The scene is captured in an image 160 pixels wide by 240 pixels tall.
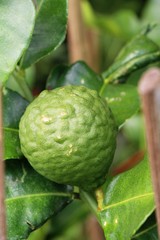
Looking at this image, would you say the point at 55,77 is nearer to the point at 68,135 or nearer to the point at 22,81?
the point at 22,81

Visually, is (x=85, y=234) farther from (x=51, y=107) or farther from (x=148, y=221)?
(x=51, y=107)

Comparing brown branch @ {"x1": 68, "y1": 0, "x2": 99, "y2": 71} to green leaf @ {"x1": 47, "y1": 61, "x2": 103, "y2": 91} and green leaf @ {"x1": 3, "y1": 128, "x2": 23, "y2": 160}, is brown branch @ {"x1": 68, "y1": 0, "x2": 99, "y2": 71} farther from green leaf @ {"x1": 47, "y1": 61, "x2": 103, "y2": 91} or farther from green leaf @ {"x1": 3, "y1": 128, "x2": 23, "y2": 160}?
green leaf @ {"x1": 3, "y1": 128, "x2": 23, "y2": 160}

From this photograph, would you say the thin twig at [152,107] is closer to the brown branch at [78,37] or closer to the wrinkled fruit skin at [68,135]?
the wrinkled fruit skin at [68,135]

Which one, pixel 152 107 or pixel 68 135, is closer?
pixel 152 107

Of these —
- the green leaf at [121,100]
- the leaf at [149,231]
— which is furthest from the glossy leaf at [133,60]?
the leaf at [149,231]

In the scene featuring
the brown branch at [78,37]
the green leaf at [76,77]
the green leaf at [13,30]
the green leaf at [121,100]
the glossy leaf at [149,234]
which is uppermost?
the green leaf at [13,30]

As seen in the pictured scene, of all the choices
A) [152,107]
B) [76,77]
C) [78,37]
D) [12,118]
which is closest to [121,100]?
[76,77]

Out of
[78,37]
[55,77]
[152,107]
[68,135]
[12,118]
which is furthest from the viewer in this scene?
[78,37]
